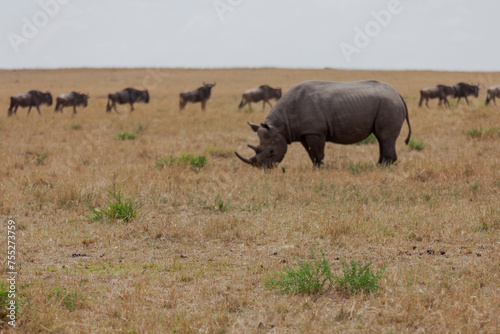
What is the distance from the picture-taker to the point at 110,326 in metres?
3.38

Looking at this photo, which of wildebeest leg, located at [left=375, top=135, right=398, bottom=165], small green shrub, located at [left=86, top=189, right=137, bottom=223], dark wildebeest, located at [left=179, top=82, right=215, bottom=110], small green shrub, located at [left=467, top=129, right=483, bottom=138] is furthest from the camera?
dark wildebeest, located at [left=179, top=82, right=215, bottom=110]

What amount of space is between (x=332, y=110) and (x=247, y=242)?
4.79 metres

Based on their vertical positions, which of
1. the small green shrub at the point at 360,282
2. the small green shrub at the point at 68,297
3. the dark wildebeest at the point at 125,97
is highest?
the dark wildebeest at the point at 125,97

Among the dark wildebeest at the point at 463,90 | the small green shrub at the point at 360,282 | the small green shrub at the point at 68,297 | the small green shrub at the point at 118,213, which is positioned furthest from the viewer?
the dark wildebeest at the point at 463,90

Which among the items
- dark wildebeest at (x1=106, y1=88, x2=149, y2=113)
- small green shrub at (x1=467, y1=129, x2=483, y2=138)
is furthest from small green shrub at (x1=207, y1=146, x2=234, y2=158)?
dark wildebeest at (x1=106, y1=88, x2=149, y2=113)

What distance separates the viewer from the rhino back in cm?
934

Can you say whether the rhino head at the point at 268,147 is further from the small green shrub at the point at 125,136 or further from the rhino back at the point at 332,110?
the small green shrub at the point at 125,136

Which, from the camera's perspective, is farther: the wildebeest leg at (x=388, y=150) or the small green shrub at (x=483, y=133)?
the small green shrub at (x=483, y=133)

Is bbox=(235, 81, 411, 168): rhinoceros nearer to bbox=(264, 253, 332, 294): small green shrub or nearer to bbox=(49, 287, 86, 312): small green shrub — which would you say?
bbox=(264, 253, 332, 294): small green shrub

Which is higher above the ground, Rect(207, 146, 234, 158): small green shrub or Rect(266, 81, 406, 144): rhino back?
Rect(266, 81, 406, 144): rhino back

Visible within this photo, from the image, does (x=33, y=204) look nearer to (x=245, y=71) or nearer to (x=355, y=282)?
(x=355, y=282)

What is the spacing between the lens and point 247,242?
5301 millimetres

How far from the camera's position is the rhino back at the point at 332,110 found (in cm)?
934

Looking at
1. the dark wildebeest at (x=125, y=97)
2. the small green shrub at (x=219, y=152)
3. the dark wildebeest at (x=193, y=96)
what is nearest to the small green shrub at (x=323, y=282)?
the small green shrub at (x=219, y=152)
